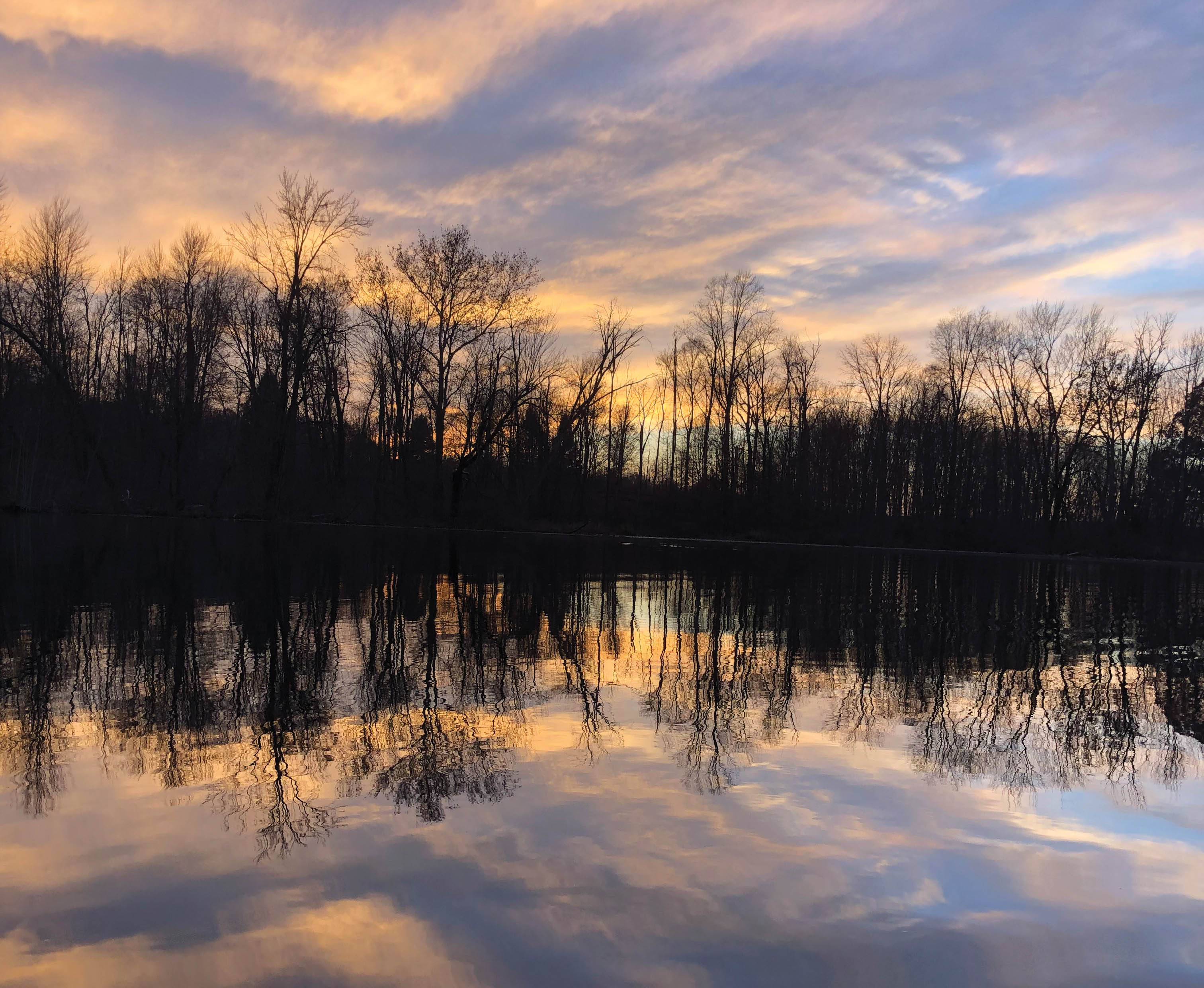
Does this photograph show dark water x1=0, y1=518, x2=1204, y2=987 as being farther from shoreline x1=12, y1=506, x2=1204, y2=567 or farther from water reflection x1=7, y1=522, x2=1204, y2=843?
shoreline x1=12, y1=506, x2=1204, y2=567

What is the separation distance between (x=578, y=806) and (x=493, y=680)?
10.3 ft

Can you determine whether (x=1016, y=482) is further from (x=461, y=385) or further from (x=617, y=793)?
(x=617, y=793)

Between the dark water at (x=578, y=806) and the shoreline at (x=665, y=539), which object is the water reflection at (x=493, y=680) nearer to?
the dark water at (x=578, y=806)

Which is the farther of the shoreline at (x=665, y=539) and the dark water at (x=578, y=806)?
the shoreline at (x=665, y=539)

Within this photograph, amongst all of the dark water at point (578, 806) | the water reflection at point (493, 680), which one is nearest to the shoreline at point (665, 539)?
the water reflection at point (493, 680)

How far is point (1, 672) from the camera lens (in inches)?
269

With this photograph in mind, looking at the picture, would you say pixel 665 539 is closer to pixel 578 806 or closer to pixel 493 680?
pixel 493 680

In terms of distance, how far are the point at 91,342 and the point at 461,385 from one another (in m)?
23.9

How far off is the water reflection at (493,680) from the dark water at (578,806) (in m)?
0.05

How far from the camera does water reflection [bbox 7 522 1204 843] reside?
16.7ft

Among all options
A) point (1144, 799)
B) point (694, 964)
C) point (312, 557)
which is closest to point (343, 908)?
point (694, 964)

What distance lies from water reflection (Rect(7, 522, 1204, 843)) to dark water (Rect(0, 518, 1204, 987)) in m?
0.05

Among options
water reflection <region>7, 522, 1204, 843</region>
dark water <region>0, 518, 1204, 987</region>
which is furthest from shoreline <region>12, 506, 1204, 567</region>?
dark water <region>0, 518, 1204, 987</region>

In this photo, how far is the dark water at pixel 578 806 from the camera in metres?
3.06
